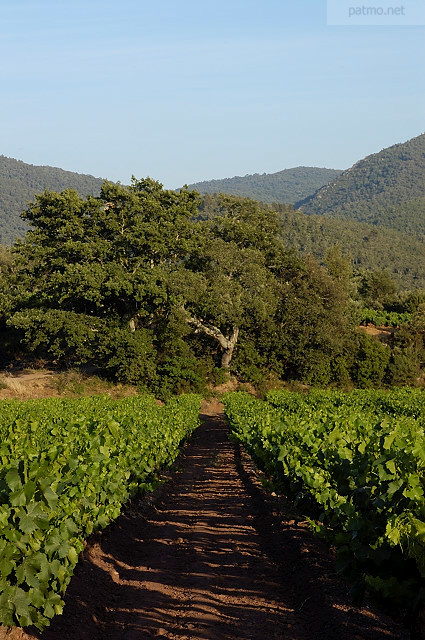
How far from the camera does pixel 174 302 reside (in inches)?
1619

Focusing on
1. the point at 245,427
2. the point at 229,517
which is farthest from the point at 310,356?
the point at 229,517

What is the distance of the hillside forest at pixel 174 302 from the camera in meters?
41.4

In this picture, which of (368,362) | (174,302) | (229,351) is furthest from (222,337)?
(368,362)

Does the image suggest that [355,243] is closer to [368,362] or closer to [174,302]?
[368,362]

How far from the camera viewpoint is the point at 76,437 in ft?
35.1

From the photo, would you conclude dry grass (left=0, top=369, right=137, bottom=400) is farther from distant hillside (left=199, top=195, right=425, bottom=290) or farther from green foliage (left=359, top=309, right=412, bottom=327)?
distant hillside (left=199, top=195, right=425, bottom=290)

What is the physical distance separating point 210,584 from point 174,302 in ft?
109

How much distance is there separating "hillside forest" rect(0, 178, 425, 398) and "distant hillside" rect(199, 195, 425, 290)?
81734 mm

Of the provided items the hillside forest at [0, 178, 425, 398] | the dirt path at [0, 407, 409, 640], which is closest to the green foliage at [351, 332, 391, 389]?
the hillside forest at [0, 178, 425, 398]

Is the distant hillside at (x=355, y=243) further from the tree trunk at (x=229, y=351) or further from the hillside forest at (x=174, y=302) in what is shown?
the tree trunk at (x=229, y=351)

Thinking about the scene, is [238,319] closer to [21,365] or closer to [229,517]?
[21,365]

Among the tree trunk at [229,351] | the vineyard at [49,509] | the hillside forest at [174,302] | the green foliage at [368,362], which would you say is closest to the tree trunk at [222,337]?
the tree trunk at [229,351]

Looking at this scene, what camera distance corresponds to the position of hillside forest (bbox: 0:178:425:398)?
41.4m

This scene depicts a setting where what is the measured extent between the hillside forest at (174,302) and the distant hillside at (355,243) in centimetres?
8173
